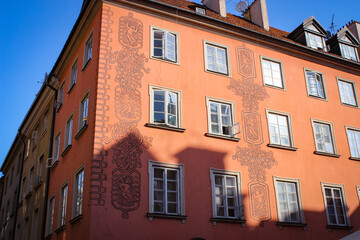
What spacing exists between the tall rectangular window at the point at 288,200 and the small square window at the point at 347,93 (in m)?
6.28

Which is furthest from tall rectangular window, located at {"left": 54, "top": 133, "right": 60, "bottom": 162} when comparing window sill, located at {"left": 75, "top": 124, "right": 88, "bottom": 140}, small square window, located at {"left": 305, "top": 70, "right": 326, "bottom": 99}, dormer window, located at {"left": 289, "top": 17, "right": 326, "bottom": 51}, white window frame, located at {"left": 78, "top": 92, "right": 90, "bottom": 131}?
dormer window, located at {"left": 289, "top": 17, "right": 326, "bottom": 51}

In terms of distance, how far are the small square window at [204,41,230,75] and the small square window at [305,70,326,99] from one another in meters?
4.50

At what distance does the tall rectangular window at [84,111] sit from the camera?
1653 centimetres

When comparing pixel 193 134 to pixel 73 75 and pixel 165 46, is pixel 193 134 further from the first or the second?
pixel 73 75

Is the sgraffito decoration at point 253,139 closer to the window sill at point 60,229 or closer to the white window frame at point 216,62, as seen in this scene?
the white window frame at point 216,62

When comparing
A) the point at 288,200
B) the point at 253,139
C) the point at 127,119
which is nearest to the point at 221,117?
the point at 253,139

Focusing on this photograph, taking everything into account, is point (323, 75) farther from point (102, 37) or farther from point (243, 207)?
point (102, 37)

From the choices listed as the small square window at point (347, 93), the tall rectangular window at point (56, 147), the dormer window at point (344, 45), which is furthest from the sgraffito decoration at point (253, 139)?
the tall rectangular window at point (56, 147)

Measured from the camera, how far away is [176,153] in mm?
15789

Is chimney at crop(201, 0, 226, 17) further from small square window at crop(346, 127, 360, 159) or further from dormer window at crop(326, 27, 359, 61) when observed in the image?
small square window at crop(346, 127, 360, 159)

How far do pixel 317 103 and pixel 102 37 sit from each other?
1047 centimetres

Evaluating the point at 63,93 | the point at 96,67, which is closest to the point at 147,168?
the point at 96,67

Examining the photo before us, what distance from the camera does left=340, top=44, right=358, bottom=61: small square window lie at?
23953 millimetres

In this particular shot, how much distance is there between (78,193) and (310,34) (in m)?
14.8
